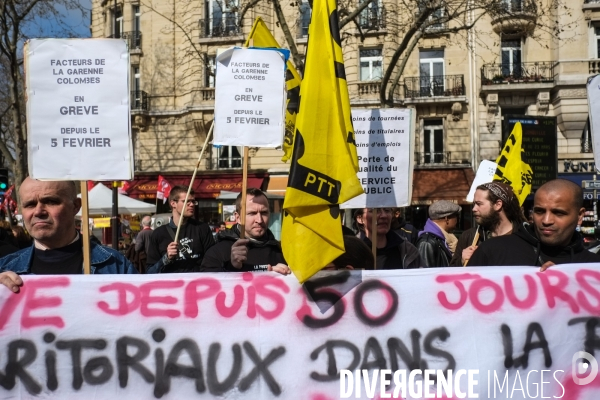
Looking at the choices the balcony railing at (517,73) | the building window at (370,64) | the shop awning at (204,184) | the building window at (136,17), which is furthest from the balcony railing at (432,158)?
the building window at (136,17)

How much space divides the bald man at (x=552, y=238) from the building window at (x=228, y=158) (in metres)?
23.0

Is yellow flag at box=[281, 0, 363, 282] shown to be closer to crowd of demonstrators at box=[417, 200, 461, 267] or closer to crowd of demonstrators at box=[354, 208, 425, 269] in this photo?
crowd of demonstrators at box=[354, 208, 425, 269]

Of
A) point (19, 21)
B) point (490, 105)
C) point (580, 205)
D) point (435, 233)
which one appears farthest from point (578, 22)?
point (580, 205)

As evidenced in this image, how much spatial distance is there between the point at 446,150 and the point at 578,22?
6737 mm

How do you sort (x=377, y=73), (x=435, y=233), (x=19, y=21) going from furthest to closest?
(x=377, y=73) < (x=19, y=21) < (x=435, y=233)

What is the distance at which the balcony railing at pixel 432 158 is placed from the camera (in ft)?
81.7

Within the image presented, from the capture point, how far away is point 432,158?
82.4 feet

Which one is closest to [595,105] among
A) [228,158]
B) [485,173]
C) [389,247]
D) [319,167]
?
[389,247]

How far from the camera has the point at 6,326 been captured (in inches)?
116

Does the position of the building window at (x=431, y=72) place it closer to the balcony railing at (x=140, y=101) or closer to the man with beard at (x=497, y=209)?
the balcony railing at (x=140, y=101)

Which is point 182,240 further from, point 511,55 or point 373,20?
point 511,55

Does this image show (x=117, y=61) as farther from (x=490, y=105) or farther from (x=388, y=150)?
(x=490, y=105)

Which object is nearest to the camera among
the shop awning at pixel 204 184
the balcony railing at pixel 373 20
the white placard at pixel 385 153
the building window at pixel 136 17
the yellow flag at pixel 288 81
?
the white placard at pixel 385 153

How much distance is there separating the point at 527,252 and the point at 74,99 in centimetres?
260
